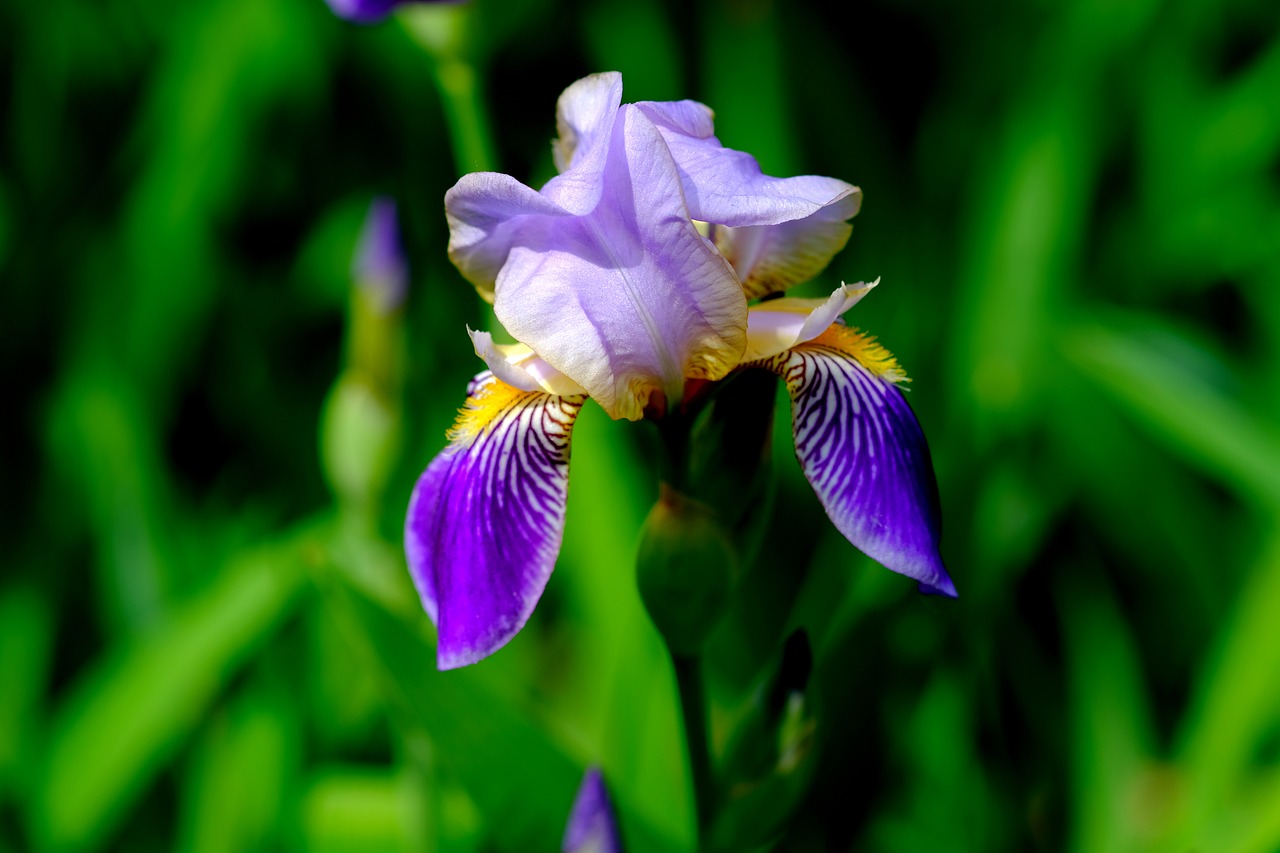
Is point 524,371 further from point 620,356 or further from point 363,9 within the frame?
point 363,9

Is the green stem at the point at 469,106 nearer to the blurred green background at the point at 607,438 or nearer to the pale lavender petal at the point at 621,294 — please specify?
the blurred green background at the point at 607,438

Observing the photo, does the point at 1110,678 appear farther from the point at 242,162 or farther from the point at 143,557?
the point at 242,162

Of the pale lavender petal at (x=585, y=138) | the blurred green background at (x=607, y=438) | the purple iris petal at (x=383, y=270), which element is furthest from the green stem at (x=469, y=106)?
the pale lavender petal at (x=585, y=138)

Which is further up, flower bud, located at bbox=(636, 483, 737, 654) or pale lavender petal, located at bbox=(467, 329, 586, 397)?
pale lavender petal, located at bbox=(467, 329, 586, 397)

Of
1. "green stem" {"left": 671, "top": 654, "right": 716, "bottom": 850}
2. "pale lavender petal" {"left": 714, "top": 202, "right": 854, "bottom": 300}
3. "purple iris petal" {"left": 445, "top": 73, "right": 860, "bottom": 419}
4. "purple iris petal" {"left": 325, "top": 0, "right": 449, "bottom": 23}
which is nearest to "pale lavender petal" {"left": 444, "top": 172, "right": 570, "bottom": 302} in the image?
"purple iris petal" {"left": 445, "top": 73, "right": 860, "bottom": 419}

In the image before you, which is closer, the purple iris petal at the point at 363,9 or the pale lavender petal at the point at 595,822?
the pale lavender petal at the point at 595,822

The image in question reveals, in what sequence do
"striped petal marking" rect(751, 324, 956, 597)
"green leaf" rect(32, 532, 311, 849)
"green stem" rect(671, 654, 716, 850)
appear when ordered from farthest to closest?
"green leaf" rect(32, 532, 311, 849) < "green stem" rect(671, 654, 716, 850) < "striped petal marking" rect(751, 324, 956, 597)

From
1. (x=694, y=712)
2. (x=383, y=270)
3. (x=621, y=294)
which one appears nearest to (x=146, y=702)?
(x=383, y=270)

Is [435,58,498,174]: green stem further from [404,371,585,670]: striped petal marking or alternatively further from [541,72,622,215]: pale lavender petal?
[404,371,585,670]: striped petal marking
